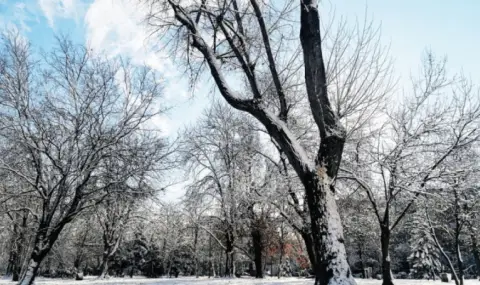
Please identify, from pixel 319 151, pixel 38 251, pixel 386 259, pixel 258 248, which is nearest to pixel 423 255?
pixel 258 248

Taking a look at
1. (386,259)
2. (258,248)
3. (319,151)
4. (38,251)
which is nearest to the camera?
(319,151)

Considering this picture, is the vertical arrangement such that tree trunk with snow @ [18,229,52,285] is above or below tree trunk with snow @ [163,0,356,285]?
below

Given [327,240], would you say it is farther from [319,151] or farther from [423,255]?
[423,255]

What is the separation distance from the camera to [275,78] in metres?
6.03

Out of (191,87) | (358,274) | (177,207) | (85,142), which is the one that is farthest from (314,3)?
(358,274)

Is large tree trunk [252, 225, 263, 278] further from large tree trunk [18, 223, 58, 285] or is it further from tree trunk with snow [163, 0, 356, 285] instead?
tree trunk with snow [163, 0, 356, 285]

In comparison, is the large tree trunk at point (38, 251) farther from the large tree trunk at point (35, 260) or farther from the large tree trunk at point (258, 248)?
the large tree trunk at point (258, 248)

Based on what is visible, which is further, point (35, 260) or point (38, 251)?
point (38, 251)

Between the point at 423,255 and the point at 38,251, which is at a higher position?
the point at 38,251

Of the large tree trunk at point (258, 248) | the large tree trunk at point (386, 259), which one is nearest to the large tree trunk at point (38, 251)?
the large tree trunk at point (386, 259)

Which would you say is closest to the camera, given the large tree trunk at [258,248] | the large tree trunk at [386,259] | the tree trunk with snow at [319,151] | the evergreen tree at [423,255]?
the tree trunk with snow at [319,151]

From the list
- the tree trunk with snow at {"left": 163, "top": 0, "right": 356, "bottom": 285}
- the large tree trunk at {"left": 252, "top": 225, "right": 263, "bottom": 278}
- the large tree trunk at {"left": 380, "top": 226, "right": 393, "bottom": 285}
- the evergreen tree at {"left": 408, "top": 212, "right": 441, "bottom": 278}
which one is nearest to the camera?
the tree trunk with snow at {"left": 163, "top": 0, "right": 356, "bottom": 285}

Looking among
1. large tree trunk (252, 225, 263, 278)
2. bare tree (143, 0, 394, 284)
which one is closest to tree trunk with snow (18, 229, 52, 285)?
bare tree (143, 0, 394, 284)

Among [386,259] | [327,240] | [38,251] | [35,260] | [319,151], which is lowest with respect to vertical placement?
[35,260]
